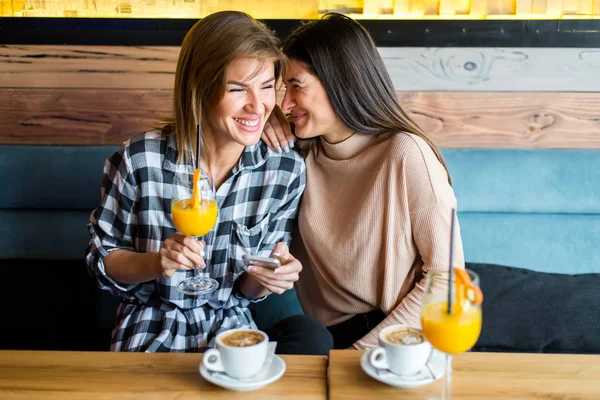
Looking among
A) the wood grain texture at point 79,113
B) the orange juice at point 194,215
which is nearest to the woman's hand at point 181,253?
the orange juice at point 194,215

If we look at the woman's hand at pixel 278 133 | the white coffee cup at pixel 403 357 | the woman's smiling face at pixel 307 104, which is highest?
the woman's smiling face at pixel 307 104

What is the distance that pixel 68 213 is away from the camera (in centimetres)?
248

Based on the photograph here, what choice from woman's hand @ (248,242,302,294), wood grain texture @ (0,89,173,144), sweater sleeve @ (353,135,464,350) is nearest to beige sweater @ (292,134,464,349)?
sweater sleeve @ (353,135,464,350)

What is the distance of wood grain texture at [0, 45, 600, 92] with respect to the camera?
255 cm

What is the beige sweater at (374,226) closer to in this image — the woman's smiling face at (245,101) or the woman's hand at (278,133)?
the woman's hand at (278,133)

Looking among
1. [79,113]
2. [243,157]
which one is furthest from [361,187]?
[79,113]

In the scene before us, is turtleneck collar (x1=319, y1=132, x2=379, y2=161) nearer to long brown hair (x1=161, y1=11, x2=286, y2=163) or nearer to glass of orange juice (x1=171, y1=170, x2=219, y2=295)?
long brown hair (x1=161, y1=11, x2=286, y2=163)

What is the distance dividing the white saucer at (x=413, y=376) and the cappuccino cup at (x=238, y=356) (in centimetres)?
20

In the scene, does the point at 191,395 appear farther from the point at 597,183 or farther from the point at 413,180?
the point at 597,183

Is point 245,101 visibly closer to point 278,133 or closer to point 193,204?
point 278,133

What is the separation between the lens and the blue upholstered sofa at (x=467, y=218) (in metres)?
2.37

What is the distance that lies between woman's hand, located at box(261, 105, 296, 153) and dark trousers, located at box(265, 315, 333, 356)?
1.64 feet

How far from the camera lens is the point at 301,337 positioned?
1646mm

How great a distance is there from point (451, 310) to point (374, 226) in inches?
29.1
